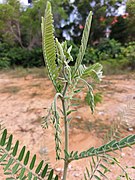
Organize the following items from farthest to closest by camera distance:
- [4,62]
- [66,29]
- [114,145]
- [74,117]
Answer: [66,29]
[4,62]
[74,117]
[114,145]

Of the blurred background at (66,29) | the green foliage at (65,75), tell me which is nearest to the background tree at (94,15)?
the blurred background at (66,29)

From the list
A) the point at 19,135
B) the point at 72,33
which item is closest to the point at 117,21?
the point at 72,33

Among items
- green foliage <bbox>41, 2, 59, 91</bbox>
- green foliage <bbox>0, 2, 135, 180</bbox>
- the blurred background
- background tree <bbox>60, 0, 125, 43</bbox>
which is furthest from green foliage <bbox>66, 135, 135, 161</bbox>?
background tree <bbox>60, 0, 125, 43</bbox>

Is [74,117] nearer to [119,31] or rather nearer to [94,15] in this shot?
[94,15]

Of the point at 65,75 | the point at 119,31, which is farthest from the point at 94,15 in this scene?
the point at 65,75

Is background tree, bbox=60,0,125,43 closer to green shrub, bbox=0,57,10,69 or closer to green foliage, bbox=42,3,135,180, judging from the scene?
green shrub, bbox=0,57,10,69

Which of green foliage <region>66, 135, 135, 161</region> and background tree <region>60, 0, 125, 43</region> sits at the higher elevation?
background tree <region>60, 0, 125, 43</region>

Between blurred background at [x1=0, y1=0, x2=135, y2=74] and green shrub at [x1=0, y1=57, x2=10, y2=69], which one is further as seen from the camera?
green shrub at [x1=0, y1=57, x2=10, y2=69]
